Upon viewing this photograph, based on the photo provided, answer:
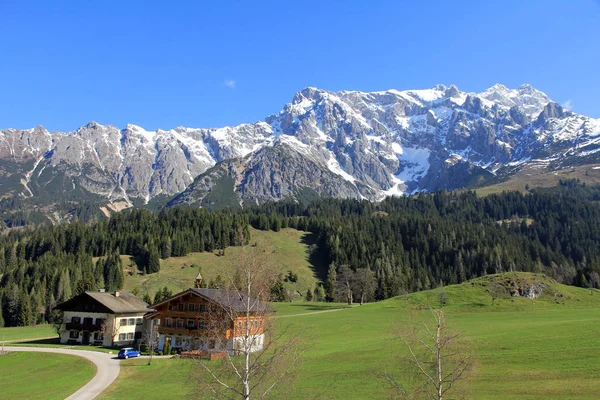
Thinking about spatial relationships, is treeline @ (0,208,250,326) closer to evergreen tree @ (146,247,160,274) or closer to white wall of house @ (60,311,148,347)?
evergreen tree @ (146,247,160,274)

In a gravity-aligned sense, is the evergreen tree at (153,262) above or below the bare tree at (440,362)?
above

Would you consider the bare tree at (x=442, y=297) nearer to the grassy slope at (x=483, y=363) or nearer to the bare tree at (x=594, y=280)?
the grassy slope at (x=483, y=363)

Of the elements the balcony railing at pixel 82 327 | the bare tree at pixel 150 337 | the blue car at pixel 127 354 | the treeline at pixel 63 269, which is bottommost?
the blue car at pixel 127 354

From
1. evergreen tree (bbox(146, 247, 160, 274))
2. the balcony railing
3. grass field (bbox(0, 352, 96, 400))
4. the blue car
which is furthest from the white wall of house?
evergreen tree (bbox(146, 247, 160, 274))

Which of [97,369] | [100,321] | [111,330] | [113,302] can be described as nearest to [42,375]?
[97,369]

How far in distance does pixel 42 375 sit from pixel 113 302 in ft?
109

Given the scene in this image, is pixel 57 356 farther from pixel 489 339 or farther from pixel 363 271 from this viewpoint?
pixel 363 271

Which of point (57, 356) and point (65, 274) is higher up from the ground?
point (65, 274)

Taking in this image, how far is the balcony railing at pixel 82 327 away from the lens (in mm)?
85812

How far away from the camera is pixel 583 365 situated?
122ft

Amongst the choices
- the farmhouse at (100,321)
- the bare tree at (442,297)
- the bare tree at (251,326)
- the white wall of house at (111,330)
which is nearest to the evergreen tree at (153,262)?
the farmhouse at (100,321)

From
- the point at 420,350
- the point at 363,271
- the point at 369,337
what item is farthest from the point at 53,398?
the point at 363,271

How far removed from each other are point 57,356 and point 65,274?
9494 cm

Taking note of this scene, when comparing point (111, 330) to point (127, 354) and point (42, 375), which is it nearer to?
point (127, 354)
